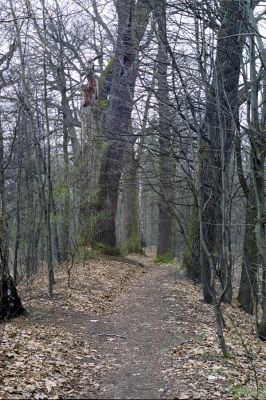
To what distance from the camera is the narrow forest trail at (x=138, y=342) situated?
4996 mm

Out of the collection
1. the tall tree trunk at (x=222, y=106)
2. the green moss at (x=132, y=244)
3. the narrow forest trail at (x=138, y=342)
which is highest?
the tall tree trunk at (x=222, y=106)

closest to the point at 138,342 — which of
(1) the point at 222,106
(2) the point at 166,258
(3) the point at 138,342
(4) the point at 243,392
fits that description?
(3) the point at 138,342

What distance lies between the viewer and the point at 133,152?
1411cm

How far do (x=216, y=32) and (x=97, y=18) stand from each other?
556 centimetres

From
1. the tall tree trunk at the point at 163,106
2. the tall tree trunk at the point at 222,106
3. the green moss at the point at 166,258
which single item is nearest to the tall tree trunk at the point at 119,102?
the tall tree trunk at the point at 163,106

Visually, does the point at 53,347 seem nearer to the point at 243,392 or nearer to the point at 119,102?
the point at 243,392

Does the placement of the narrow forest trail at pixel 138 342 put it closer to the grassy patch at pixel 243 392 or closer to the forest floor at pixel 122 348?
the forest floor at pixel 122 348

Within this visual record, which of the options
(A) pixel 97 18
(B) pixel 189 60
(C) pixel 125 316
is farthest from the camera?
(A) pixel 97 18

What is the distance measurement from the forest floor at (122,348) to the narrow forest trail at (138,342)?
0.01 metres

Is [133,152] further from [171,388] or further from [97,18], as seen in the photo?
[171,388]

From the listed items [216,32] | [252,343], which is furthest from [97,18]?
[252,343]

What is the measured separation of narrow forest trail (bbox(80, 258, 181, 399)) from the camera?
4996 millimetres

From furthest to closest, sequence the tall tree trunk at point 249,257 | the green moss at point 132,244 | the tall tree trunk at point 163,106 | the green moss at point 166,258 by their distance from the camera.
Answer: the green moss at point 132,244
the green moss at point 166,258
the tall tree trunk at point 249,257
the tall tree trunk at point 163,106

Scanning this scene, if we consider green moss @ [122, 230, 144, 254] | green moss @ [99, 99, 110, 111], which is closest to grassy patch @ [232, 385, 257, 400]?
green moss @ [99, 99, 110, 111]
